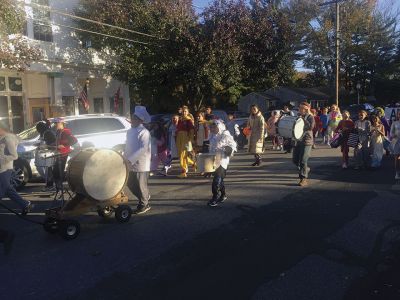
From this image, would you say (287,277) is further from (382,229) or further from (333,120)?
(333,120)

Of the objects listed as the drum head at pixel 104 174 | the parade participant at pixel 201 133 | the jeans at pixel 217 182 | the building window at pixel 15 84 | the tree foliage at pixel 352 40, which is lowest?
the jeans at pixel 217 182

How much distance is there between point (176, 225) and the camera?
716cm

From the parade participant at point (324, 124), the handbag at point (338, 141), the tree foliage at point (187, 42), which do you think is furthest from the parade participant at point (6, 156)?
the tree foliage at point (187, 42)

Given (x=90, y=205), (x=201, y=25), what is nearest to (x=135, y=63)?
(x=201, y=25)

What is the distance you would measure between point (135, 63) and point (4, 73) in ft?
20.5

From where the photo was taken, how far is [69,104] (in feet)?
78.6

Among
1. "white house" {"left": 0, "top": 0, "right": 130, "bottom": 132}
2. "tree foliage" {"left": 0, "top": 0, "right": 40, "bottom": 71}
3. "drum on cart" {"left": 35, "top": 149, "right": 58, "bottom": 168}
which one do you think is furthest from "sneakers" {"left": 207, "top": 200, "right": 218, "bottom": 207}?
"white house" {"left": 0, "top": 0, "right": 130, "bottom": 132}

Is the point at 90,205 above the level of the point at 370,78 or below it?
below

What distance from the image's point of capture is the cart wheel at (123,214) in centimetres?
732

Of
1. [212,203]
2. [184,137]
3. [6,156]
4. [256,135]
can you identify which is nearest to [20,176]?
[6,156]

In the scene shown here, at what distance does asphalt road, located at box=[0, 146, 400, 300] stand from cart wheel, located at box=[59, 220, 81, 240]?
96 millimetres

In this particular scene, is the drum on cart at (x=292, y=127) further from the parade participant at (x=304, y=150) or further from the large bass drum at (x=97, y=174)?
Answer: the large bass drum at (x=97, y=174)

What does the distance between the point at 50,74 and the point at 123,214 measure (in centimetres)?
1632

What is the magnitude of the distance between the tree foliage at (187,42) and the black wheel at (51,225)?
665 inches
